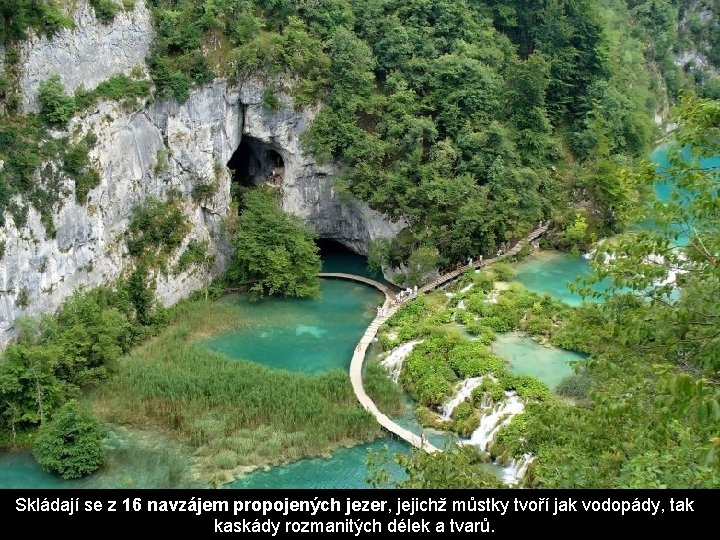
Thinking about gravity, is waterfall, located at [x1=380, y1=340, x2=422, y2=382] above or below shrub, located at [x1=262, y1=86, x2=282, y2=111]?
below

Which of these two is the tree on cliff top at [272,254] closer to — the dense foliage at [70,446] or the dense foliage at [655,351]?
the dense foliage at [70,446]

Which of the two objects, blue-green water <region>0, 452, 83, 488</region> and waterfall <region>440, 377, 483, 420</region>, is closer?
blue-green water <region>0, 452, 83, 488</region>

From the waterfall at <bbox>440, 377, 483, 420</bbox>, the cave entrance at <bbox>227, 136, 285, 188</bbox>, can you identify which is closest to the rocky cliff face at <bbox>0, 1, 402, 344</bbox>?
the cave entrance at <bbox>227, 136, 285, 188</bbox>

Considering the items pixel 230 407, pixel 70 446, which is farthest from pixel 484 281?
pixel 70 446

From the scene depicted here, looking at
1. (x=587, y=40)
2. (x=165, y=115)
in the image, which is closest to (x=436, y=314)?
(x=165, y=115)

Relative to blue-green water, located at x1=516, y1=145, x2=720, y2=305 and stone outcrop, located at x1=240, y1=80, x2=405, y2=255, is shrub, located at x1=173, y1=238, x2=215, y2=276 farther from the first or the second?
blue-green water, located at x1=516, y1=145, x2=720, y2=305

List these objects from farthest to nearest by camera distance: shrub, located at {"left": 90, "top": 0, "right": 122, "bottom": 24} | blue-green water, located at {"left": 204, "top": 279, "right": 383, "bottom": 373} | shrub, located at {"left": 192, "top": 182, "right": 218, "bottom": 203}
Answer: shrub, located at {"left": 192, "top": 182, "right": 218, "bottom": 203} < shrub, located at {"left": 90, "top": 0, "right": 122, "bottom": 24} < blue-green water, located at {"left": 204, "top": 279, "right": 383, "bottom": 373}

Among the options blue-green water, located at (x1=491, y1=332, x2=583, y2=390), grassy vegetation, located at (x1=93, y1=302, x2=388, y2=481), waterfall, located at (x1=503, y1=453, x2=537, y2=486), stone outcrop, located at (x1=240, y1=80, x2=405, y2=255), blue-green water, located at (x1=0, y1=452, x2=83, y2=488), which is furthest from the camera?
stone outcrop, located at (x1=240, y1=80, x2=405, y2=255)

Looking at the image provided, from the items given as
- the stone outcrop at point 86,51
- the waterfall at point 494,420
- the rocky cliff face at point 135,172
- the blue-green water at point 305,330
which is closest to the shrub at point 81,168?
the rocky cliff face at point 135,172
